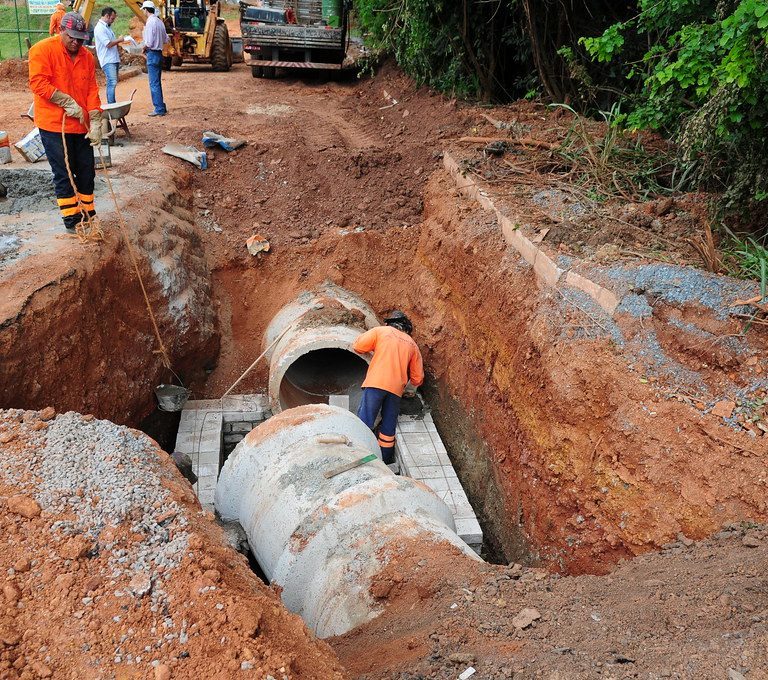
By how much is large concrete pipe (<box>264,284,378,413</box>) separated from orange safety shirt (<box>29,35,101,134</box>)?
3042 mm

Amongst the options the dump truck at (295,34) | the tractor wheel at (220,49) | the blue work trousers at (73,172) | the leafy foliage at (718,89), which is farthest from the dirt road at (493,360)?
the tractor wheel at (220,49)

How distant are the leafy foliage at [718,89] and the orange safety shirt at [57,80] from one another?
16.9 feet

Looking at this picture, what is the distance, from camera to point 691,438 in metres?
4.52

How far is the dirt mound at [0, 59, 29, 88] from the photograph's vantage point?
49.3 ft

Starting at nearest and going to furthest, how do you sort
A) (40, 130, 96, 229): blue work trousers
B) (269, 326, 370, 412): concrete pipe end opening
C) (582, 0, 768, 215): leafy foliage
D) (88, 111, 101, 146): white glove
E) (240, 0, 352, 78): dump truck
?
1. (582, 0, 768, 215): leafy foliage
2. (40, 130, 96, 229): blue work trousers
3. (88, 111, 101, 146): white glove
4. (269, 326, 370, 412): concrete pipe end opening
5. (240, 0, 352, 78): dump truck

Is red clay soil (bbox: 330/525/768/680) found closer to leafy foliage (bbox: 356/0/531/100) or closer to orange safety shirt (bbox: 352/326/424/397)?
orange safety shirt (bbox: 352/326/424/397)

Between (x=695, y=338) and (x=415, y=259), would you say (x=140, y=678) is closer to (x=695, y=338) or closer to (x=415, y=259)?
(x=695, y=338)

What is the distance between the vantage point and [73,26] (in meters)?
5.97

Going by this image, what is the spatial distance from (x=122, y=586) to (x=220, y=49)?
693 inches

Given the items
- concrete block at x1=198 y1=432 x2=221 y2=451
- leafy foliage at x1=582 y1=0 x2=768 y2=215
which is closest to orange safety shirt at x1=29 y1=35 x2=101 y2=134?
concrete block at x1=198 y1=432 x2=221 y2=451

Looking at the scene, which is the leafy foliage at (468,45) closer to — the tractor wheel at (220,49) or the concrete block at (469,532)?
the tractor wheel at (220,49)

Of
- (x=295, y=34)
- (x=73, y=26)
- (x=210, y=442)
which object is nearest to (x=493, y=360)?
(x=210, y=442)

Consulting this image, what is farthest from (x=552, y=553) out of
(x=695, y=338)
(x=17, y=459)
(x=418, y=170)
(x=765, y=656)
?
(x=418, y=170)

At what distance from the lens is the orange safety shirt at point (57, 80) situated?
19.4 feet
